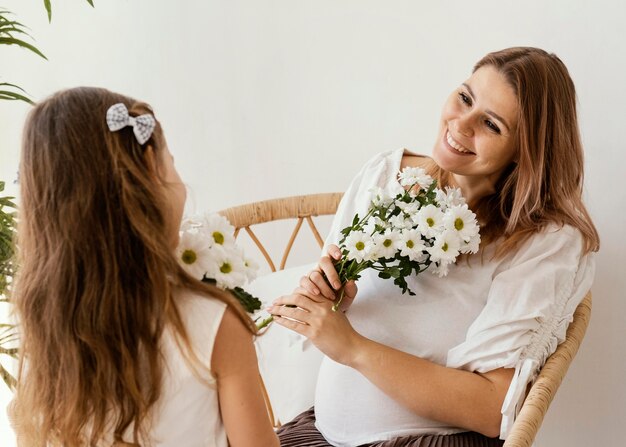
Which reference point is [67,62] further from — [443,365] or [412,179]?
[443,365]

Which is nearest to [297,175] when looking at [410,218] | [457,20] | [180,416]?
[457,20]

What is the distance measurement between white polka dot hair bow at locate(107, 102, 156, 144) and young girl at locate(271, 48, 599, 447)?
0.60 m

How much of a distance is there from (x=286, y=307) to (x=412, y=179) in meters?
0.36

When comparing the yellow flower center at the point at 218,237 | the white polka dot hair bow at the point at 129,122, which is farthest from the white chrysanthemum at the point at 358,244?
the white polka dot hair bow at the point at 129,122

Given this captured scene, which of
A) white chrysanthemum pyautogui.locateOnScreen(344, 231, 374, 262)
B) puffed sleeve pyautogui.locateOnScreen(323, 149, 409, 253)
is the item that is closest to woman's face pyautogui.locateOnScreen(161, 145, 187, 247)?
white chrysanthemum pyautogui.locateOnScreen(344, 231, 374, 262)

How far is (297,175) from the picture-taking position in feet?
7.40

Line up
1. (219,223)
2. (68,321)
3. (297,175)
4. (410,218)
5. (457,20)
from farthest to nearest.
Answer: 1. (297,175)
2. (457,20)
3. (410,218)
4. (219,223)
5. (68,321)

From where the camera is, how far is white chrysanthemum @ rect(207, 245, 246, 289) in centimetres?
118

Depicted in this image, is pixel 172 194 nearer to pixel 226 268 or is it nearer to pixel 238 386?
pixel 226 268

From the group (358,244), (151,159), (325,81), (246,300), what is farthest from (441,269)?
(325,81)

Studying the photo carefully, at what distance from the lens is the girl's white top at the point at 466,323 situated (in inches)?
57.6

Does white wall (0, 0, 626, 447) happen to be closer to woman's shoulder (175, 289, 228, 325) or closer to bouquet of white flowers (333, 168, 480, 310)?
bouquet of white flowers (333, 168, 480, 310)

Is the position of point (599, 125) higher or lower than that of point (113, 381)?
higher

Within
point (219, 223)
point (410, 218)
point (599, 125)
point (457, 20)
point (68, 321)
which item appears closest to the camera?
point (68, 321)
